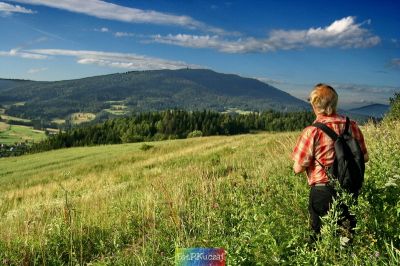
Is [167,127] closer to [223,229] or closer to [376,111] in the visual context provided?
[376,111]

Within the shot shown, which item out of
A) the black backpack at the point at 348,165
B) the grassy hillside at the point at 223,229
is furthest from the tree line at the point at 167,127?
the black backpack at the point at 348,165

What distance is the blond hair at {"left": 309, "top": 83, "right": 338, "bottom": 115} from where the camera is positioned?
5719mm

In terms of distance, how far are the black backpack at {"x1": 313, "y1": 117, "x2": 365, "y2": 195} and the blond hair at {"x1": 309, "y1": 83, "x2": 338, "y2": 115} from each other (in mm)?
383

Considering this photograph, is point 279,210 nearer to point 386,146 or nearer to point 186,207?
point 186,207

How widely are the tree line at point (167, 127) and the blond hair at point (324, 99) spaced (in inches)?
3970

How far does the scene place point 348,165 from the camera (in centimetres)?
548

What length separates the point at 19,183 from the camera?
115 feet

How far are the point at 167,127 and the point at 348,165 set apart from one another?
118 meters

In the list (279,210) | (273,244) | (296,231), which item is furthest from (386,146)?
(273,244)

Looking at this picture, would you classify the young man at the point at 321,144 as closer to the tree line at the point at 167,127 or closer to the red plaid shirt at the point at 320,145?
the red plaid shirt at the point at 320,145

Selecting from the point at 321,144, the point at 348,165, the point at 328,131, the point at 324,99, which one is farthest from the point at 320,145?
the point at 324,99

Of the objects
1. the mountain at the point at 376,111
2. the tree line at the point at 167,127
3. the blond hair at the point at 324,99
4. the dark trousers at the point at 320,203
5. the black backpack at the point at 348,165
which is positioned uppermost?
the blond hair at the point at 324,99

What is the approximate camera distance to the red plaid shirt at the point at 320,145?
18.8 ft

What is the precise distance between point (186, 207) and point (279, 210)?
2201mm
